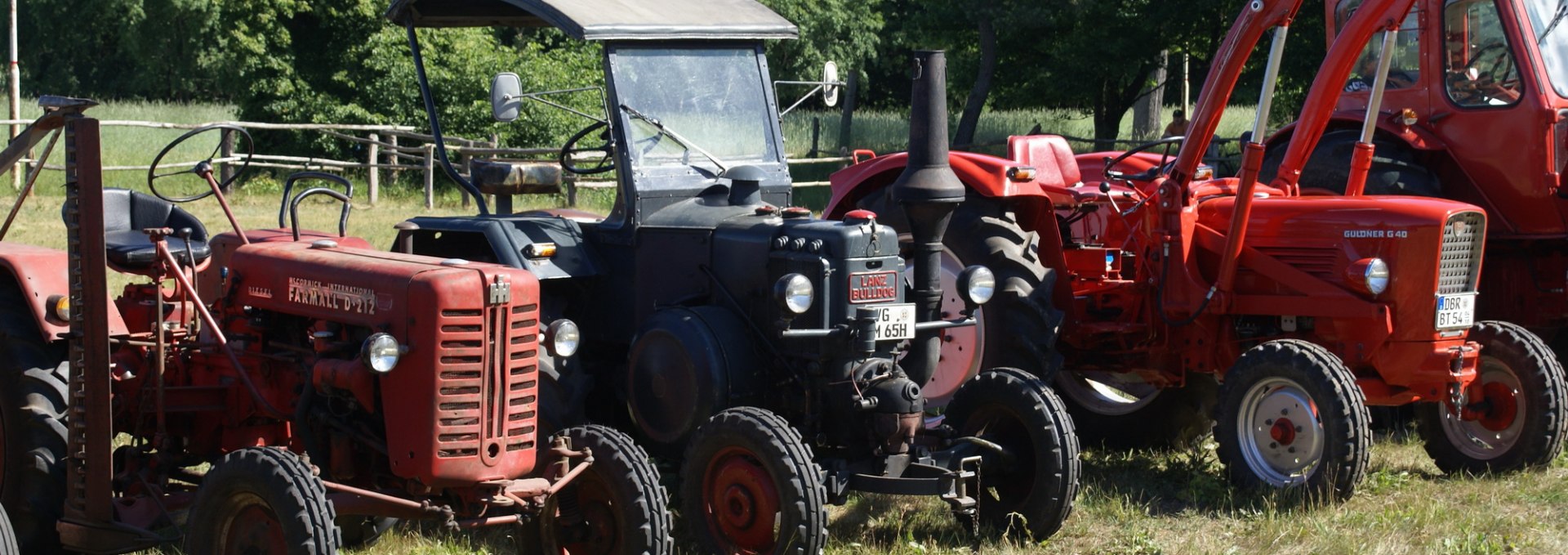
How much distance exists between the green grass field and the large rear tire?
96cm

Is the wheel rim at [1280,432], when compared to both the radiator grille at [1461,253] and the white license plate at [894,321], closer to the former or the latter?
the radiator grille at [1461,253]

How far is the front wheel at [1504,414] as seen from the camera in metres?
6.14

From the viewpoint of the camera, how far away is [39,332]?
4961 millimetres

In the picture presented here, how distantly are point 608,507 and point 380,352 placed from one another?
808mm

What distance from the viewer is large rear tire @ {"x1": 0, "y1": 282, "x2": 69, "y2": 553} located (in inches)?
187

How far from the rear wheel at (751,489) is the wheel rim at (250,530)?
1.30 m

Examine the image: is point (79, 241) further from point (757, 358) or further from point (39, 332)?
point (757, 358)

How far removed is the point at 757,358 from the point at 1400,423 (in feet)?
12.6

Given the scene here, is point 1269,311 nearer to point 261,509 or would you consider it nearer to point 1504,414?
point 1504,414

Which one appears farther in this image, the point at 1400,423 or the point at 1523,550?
the point at 1400,423

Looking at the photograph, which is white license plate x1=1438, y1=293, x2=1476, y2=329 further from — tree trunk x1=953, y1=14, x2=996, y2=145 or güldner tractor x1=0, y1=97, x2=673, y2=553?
tree trunk x1=953, y1=14, x2=996, y2=145

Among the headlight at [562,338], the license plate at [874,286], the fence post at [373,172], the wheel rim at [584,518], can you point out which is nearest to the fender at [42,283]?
the headlight at [562,338]

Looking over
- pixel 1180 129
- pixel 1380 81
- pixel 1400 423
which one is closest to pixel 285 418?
pixel 1380 81

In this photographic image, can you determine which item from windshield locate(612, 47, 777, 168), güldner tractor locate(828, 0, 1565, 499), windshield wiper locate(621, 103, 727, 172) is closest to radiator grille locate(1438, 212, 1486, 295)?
güldner tractor locate(828, 0, 1565, 499)
